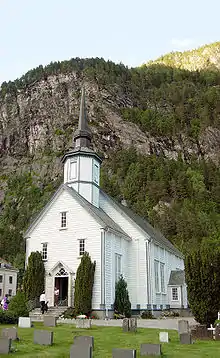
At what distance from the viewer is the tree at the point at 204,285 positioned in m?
19.5

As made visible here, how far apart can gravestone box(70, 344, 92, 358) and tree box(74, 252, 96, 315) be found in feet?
56.3

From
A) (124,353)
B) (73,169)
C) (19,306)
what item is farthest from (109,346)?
(73,169)

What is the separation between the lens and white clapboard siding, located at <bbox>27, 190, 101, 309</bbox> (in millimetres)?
29891

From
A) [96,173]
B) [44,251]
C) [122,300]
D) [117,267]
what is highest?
[96,173]

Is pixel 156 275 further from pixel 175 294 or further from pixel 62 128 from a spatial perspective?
pixel 62 128

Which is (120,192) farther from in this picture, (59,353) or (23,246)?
A: (59,353)

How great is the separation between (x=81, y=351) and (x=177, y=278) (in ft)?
103

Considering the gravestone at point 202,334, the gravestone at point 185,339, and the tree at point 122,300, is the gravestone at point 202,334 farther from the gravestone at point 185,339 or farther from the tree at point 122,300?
the tree at point 122,300

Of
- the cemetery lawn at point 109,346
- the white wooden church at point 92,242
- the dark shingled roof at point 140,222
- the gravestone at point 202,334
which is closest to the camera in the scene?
the cemetery lawn at point 109,346

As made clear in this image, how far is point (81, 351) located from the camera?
11.2 m

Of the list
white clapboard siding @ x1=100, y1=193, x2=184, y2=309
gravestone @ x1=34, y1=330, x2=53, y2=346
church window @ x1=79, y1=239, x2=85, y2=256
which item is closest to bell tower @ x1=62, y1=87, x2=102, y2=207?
white clapboard siding @ x1=100, y1=193, x2=184, y2=309

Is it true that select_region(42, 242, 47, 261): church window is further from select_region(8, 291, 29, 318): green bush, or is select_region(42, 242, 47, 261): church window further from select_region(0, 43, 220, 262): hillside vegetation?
select_region(0, 43, 220, 262): hillside vegetation

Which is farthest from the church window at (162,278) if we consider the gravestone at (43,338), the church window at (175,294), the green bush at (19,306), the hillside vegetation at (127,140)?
the hillside vegetation at (127,140)

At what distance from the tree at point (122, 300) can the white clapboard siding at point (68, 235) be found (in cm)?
222
